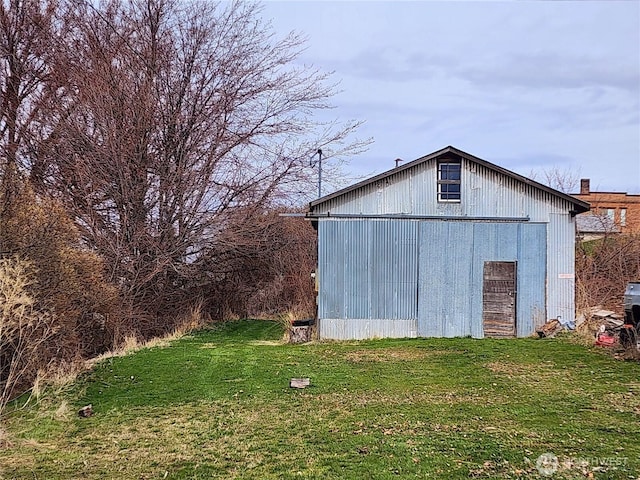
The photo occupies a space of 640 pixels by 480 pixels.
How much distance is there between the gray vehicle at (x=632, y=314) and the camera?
9.42 metres

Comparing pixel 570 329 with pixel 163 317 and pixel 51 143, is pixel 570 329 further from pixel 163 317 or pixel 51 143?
pixel 51 143

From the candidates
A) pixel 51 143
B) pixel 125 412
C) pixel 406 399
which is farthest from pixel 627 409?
pixel 51 143

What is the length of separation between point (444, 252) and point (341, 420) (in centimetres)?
812

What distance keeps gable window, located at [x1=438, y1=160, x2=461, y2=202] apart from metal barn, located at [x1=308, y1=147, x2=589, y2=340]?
A: 24mm

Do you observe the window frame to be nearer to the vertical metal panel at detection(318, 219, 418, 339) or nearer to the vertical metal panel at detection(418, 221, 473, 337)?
the vertical metal panel at detection(418, 221, 473, 337)

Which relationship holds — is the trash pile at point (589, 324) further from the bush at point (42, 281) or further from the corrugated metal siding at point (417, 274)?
the bush at point (42, 281)

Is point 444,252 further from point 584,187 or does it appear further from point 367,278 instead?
point 584,187

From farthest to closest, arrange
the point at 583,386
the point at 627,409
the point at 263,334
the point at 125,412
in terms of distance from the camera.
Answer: the point at 263,334
the point at 583,386
the point at 125,412
the point at 627,409

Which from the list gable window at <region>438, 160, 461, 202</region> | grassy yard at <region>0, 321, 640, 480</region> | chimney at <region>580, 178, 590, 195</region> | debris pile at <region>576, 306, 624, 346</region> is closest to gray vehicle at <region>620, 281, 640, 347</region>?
grassy yard at <region>0, 321, 640, 480</region>

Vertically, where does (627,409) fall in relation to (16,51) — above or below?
below

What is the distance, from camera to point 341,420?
6.38 meters

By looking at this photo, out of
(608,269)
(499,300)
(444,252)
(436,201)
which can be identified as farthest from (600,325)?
(608,269)

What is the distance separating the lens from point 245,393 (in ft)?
26.2

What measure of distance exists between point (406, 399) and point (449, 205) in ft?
24.5
